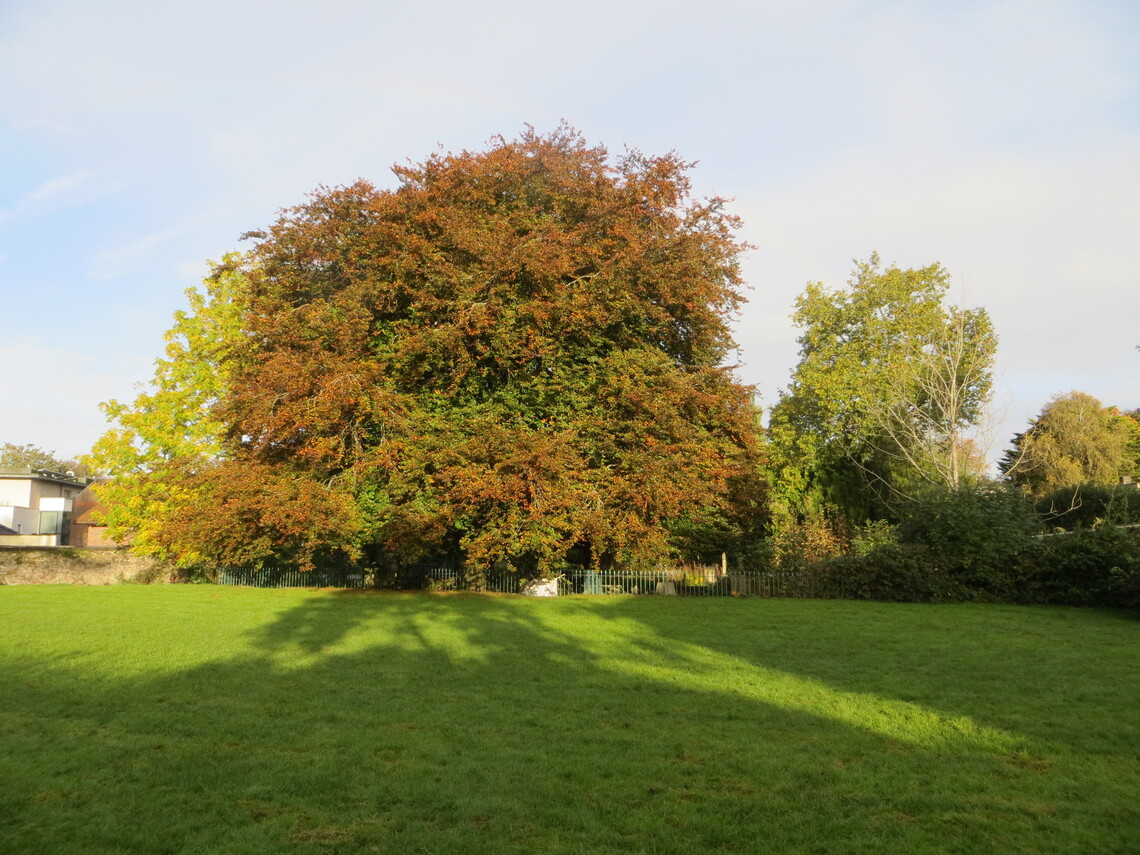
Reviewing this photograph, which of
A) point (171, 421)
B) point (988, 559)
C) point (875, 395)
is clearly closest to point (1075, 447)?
point (875, 395)

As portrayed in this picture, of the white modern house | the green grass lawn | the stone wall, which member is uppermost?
the white modern house

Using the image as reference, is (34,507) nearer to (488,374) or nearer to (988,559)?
(488,374)

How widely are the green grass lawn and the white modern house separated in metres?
53.1

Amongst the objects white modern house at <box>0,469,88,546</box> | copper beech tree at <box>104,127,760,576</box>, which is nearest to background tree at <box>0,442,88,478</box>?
white modern house at <box>0,469,88,546</box>

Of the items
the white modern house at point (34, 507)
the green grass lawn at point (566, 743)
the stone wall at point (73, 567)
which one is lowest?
the green grass lawn at point (566, 743)

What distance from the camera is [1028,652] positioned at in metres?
14.1

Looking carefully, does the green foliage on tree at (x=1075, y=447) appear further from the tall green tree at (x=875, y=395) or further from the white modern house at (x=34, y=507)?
the white modern house at (x=34, y=507)

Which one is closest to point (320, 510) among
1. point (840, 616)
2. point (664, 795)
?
point (840, 616)

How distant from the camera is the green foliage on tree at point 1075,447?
1876 inches

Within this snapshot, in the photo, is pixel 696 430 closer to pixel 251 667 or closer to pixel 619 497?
pixel 619 497

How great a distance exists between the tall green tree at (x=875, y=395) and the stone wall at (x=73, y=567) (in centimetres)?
2871

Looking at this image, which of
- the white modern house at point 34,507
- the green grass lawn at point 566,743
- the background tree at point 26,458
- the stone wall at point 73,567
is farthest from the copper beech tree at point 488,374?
the background tree at point 26,458

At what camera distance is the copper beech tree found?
24609 mm

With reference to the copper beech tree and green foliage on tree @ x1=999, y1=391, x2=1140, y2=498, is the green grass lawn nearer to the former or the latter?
the copper beech tree
